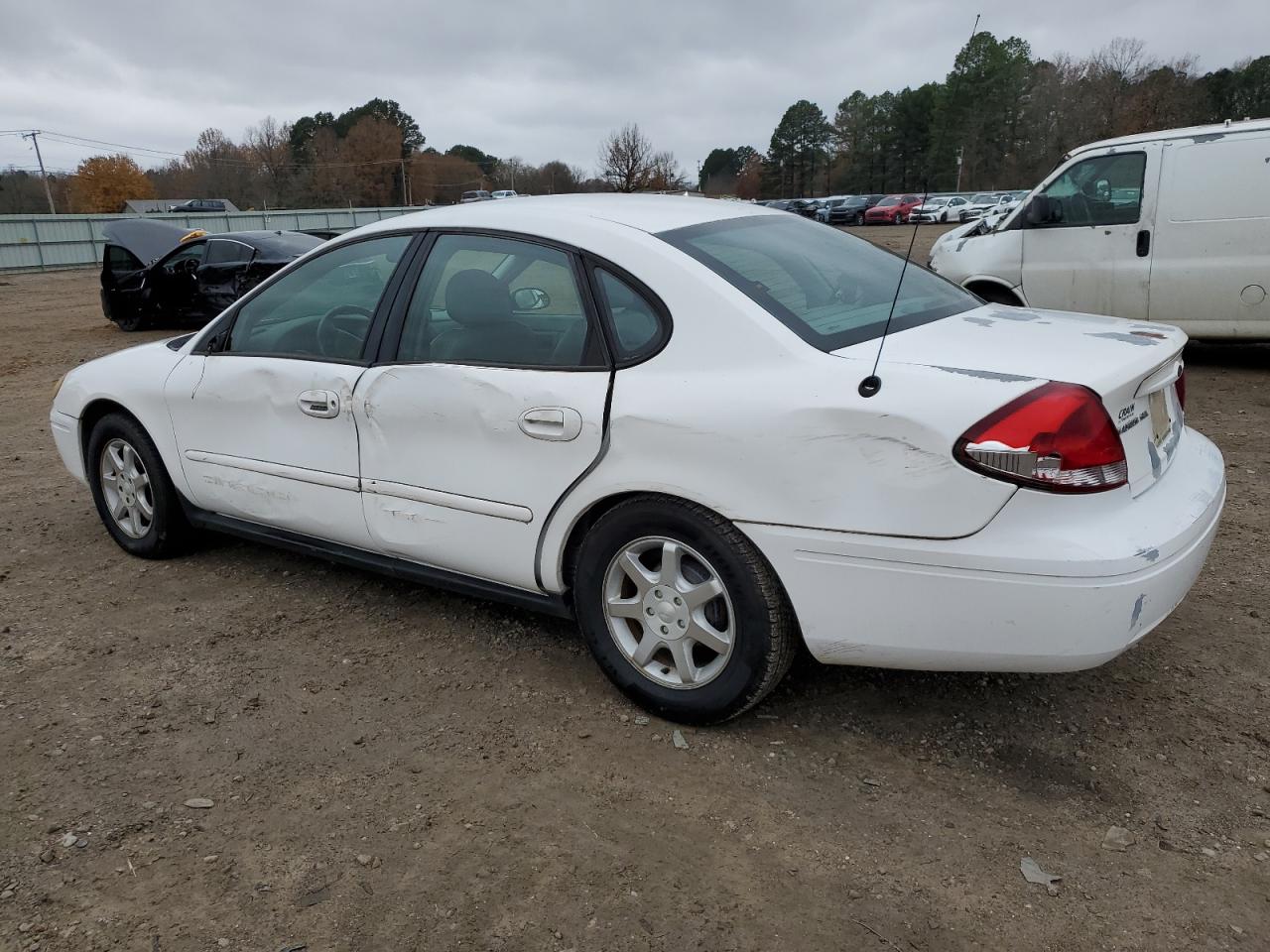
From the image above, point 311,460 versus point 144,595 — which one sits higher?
point 311,460

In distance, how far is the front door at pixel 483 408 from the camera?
10.0 feet

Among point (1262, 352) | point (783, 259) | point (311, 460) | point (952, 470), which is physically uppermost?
point (783, 259)

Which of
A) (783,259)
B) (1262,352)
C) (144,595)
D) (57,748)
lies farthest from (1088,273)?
(57,748)

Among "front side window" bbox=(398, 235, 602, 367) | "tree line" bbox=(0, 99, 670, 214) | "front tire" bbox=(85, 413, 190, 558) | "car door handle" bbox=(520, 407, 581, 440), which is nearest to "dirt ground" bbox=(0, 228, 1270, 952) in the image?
"front tire" bbox=(85, 413, 190, 558)

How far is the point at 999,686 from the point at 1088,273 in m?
5.74

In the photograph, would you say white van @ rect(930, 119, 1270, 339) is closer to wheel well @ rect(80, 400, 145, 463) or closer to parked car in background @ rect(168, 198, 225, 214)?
wheel well @ rect(80, 400, 145, 463)

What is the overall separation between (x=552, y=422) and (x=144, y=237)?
550 inches

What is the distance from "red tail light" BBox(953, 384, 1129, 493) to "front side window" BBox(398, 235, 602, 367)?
1.19 metres

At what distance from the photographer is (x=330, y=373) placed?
3.63m

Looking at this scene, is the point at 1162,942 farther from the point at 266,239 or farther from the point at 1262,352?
the point at 266,239

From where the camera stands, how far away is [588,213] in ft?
10.9

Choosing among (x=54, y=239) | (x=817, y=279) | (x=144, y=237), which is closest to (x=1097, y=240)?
(x=817, y=279)

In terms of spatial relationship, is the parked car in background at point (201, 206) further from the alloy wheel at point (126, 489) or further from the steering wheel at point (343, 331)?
the steering wheel at point (343, 331)

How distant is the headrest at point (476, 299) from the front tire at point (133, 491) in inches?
72.7
